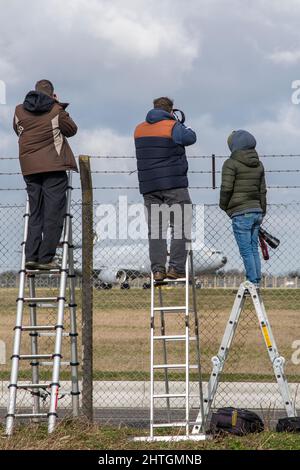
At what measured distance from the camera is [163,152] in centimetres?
1018

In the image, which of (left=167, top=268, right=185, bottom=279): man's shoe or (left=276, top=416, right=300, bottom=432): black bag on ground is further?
(left=276, top=416, right=300, bottom=432): black bag on ground

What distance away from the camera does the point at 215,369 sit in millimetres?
10539

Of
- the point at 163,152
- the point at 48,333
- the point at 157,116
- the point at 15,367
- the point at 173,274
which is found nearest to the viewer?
the point at 15,367

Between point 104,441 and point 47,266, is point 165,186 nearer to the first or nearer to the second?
point 47,266

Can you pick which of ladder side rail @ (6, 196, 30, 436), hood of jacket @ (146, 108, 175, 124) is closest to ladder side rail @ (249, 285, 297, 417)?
hood of jacket @ (146, 108, 175, 124)


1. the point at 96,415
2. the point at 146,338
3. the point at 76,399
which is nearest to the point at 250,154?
the point at 76,399

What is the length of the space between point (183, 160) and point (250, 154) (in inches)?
32.4

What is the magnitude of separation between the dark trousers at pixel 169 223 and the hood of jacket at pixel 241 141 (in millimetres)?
905

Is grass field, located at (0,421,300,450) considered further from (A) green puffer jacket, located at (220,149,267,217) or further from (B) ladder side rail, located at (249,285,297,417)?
(A) green puffer jacket, located at (220,149,267,217)

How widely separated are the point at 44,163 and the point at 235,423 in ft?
10.2

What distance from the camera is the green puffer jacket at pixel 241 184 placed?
10.6m

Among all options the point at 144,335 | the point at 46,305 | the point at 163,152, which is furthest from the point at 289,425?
the point at 144,335

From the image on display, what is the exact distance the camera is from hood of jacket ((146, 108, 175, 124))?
10.3m

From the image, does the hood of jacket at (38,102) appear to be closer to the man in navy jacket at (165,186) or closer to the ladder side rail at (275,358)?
the man in navy jacket at (165,186)
